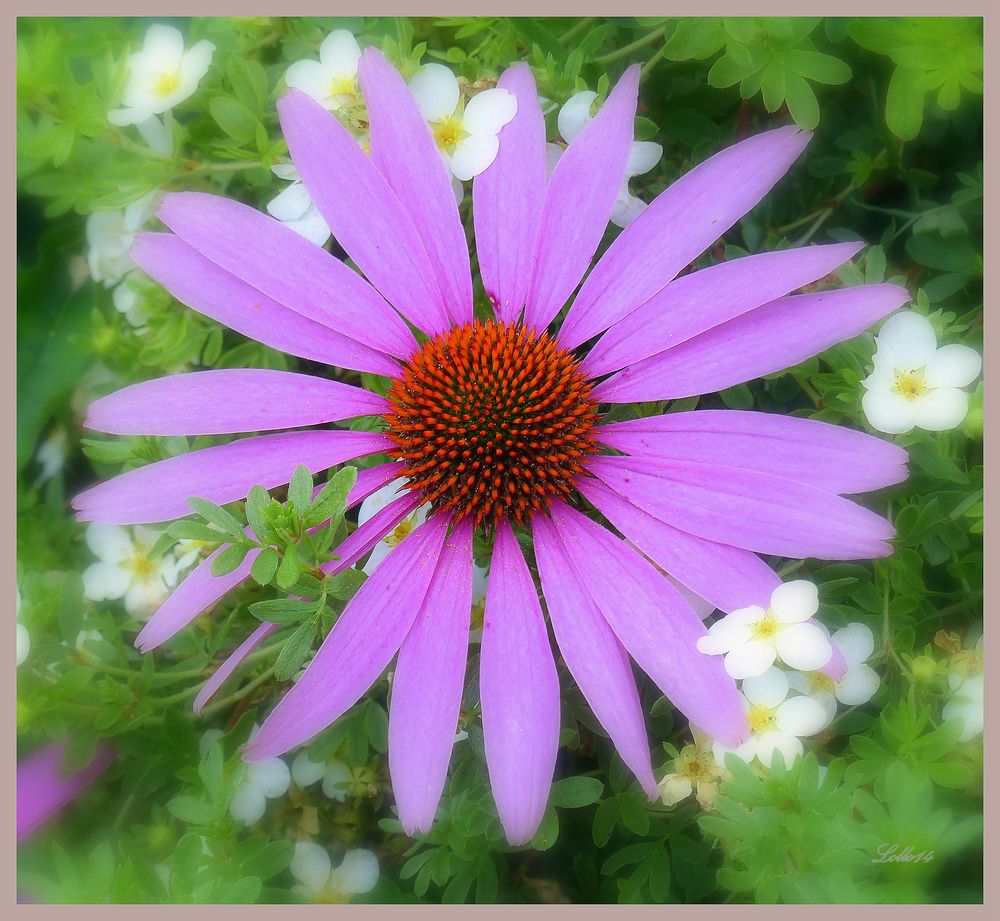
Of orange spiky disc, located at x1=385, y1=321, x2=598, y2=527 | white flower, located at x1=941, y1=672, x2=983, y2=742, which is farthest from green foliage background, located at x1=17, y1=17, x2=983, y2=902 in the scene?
orange spiky disc, located at x1=385, y1=321, x2=598, y2=527

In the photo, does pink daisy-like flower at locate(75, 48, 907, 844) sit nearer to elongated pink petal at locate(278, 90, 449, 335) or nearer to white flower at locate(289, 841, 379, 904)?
elongated pink petal at locate(278, 90, 449, 335)

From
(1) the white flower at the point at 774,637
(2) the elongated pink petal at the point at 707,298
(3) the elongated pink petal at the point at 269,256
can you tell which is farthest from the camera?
(3) the elongated pink petal at the point at 269,256

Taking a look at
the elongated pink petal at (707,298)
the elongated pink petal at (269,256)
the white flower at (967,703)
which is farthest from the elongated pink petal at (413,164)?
the white flower at (967,703)

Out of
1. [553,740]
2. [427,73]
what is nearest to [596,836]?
[553,740]

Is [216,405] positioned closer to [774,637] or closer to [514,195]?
[514,195]

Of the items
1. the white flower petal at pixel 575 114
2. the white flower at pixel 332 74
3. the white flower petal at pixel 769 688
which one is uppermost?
the white flower at pixel 332 74

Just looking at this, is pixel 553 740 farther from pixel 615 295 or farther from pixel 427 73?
pixel 427 73

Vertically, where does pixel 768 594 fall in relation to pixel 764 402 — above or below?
below

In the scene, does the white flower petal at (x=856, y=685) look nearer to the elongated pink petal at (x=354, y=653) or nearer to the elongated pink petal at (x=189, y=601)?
the elongated pink petal at (x=354, y=653)
